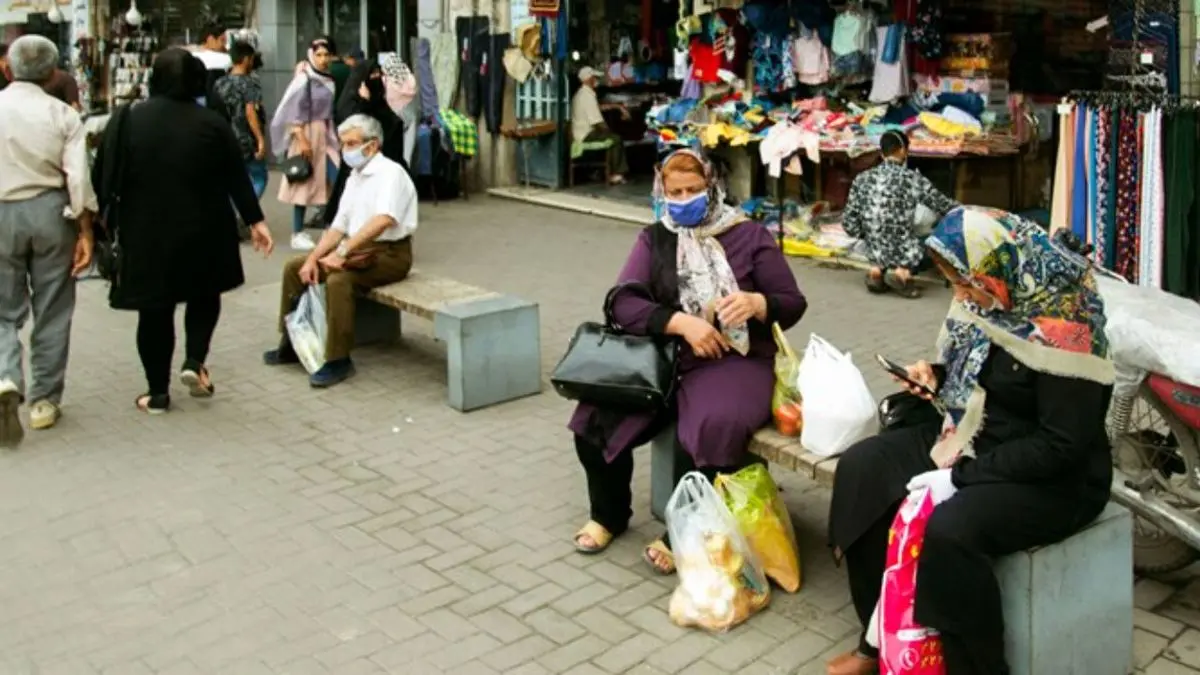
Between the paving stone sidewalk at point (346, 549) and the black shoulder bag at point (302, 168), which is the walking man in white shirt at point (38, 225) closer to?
the paving stone sidewalk at point (346, 549)

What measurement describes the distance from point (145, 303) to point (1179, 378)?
4483 millimetres

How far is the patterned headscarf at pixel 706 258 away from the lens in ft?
15.2

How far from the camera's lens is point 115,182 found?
19.9ft

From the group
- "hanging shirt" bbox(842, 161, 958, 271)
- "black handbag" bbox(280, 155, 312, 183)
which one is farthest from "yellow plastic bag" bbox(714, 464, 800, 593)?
"black handbag" bbox(280, 155, 312, 183)

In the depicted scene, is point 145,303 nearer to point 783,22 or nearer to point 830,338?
point 830,338

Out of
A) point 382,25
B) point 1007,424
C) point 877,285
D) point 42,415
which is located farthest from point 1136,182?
point 382,25

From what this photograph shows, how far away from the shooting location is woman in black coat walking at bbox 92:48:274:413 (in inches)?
239

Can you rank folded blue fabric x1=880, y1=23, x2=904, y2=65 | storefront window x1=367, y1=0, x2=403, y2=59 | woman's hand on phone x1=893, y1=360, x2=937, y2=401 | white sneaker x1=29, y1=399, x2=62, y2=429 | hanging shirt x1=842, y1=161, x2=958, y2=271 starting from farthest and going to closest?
1. storefront window x1=367, y1=0, x2=403, y2=59
2. folded blue fabric x1=880, y1=23, x2=904, y2=65
3. hanging shirt x1=842, y1=161, x2=958, y2=271
4. white sneaker x1=29, y1=399, x2=62, y2=429
5. woman's hand on phone x1=893, y1=360, x2=937, y2=401

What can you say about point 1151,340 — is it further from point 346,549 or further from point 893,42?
point 893,42

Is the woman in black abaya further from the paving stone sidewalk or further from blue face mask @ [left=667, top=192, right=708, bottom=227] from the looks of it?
blue face mask @ [left=667, top=192, right=708, bottom=227]

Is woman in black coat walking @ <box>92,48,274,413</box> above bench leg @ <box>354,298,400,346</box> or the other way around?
above

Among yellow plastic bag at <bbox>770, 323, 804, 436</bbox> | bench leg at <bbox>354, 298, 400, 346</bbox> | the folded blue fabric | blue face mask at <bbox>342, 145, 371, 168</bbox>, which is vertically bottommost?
bench leg at <bbox>354, 298, 400, 346</bbox>

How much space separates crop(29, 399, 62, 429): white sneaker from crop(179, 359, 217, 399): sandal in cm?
64

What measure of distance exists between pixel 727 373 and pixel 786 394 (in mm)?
232
